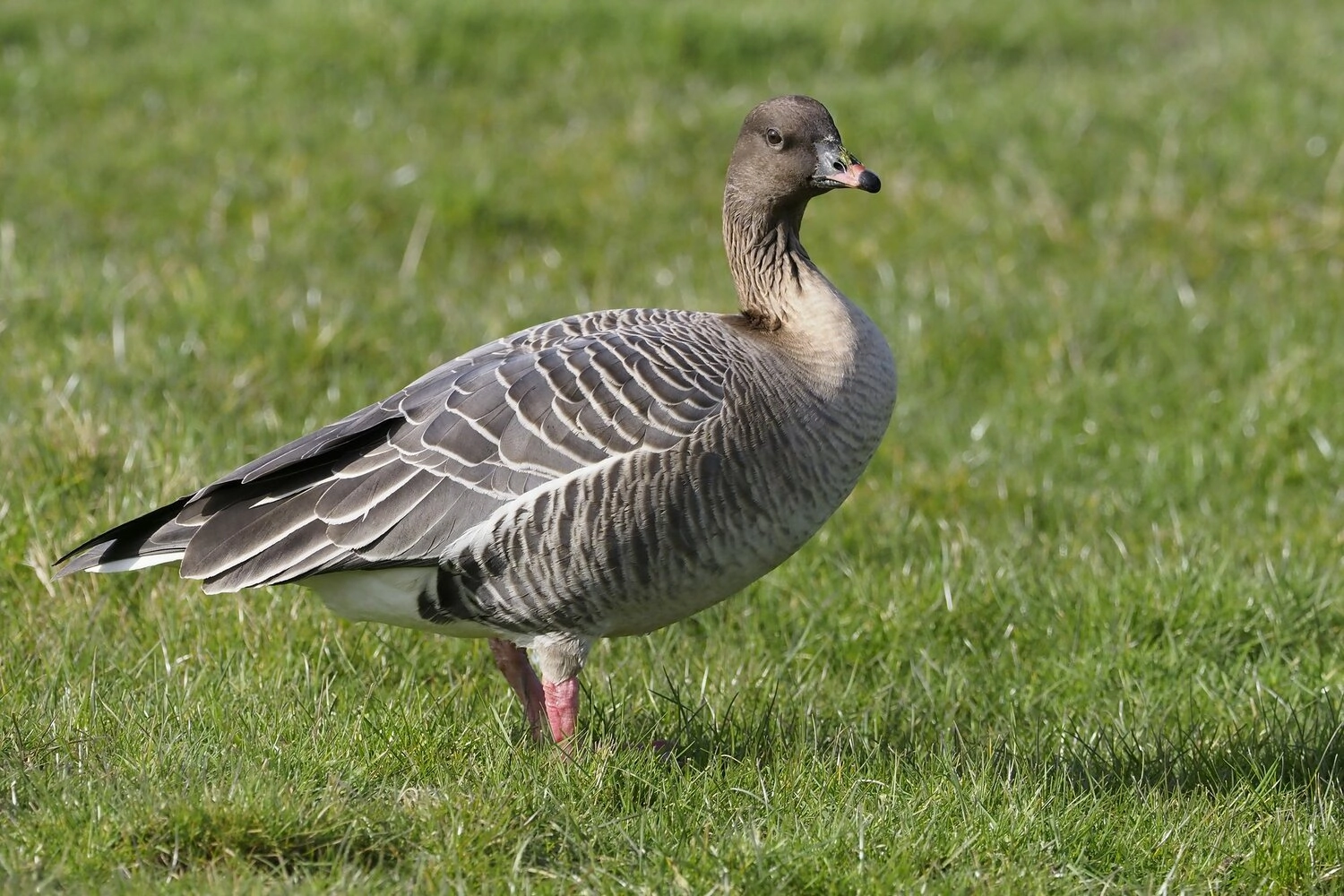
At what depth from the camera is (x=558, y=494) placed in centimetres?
442

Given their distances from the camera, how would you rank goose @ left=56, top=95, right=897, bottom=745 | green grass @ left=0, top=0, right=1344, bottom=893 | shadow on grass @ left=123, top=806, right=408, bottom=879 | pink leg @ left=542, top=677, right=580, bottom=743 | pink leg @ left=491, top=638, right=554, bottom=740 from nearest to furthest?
shadow on grass @ left=123, top=806, right=408, bottom=879
green grass @ left=0, top=0, right=1344, bottom=893
goose @ left=56, top=95, right=897, bottom=745
pink leg @ left=542, top=677, right=580, bottom=743
pink leg @ left=491, top=638, right=554, bottom=740

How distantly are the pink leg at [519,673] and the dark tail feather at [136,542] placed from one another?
101 cm

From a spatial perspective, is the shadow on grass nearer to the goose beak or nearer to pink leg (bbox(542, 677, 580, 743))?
pink leg (bbox(542, 677, 580, 743))

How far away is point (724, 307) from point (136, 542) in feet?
13.4

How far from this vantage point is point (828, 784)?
4.23 metres

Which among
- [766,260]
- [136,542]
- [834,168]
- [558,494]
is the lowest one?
[136,542]

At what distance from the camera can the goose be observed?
443 cm

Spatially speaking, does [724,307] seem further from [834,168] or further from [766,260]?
[834,168]

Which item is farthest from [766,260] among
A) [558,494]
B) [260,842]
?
[260,842]

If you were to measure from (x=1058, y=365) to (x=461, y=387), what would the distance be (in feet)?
13.1

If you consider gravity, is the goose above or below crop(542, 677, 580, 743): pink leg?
above

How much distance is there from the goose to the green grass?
14.6 inches

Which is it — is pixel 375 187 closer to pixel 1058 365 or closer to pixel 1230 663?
pixel 1058 365

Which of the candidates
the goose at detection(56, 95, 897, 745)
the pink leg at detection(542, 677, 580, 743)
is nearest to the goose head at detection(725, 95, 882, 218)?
the goose at detection(56, 95, 897, 745)
